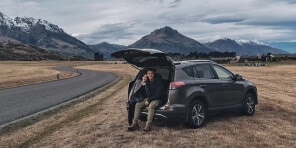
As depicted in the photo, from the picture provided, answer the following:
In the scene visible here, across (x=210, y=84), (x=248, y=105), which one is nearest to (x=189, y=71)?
(x=210, y=84)

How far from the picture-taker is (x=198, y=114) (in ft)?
35.2

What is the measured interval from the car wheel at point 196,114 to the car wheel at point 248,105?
2.39 metres

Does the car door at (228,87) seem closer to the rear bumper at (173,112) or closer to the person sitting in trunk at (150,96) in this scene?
the rear bumper at (173,112)

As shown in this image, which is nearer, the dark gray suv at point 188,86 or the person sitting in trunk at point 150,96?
the dark gray suv at point 188,86

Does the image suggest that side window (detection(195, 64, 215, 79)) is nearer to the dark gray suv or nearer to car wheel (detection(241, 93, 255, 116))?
the dark gray suv

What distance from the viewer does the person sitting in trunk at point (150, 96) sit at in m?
10.3

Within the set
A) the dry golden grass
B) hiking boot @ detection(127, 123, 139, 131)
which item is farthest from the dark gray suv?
the dry golden grass

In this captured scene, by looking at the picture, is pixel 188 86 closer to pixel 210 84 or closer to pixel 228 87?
pixel 210 84

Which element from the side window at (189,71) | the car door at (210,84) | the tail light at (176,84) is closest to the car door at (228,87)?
the car door at (210,84)

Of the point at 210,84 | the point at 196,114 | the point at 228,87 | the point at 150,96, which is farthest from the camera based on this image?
the point at 228,87

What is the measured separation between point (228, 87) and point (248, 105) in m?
1.42

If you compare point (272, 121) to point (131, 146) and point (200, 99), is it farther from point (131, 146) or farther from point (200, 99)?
point (131, 146)

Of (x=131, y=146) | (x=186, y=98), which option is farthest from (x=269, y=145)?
(x=131, y=146)

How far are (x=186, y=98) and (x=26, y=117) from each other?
22.9 ft
